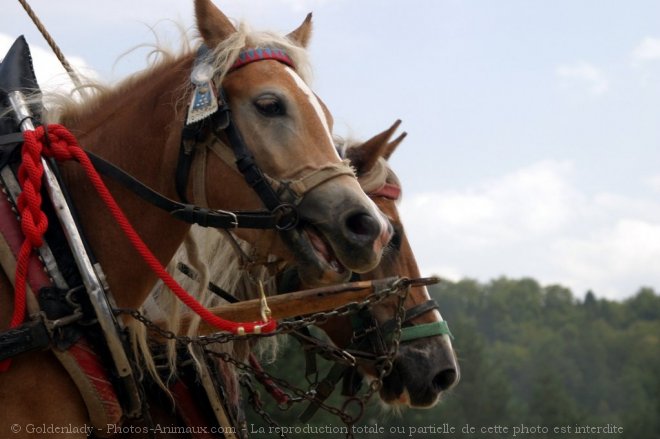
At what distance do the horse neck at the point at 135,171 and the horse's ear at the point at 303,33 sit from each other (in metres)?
0.53

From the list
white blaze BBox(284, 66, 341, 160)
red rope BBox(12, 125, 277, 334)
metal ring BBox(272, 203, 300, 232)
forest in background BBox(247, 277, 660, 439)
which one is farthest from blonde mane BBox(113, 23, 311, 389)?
forest in background BBox(247, 277, 660, 439)

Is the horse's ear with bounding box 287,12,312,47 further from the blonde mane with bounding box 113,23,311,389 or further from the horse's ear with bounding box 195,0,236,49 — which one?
the horse's ear with bounding box 195,0,236,49

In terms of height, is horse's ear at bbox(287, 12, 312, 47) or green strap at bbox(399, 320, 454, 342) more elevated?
horse's ear at bbox(287, 12, 312, 47)

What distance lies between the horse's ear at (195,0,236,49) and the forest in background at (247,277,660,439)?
310cm

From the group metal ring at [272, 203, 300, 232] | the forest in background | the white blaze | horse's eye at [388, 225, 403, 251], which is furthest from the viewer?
the forest in background

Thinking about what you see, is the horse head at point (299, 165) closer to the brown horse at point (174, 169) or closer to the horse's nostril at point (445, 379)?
the brown horse at point (174, 169)

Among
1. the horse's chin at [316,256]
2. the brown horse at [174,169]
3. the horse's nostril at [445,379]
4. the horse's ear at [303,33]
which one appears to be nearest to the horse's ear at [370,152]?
the horse's nostril at [445,379]

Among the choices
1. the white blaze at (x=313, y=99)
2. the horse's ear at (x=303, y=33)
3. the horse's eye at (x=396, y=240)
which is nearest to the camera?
the white blaze at (x=313, y=99)

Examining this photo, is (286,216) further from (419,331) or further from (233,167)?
(419,331)

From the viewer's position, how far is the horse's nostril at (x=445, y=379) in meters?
5.62

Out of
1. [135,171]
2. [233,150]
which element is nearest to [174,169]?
[135,171]

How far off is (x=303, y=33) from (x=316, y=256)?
1.19m

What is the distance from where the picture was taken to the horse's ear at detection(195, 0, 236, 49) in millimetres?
3891

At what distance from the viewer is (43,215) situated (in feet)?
11.6
